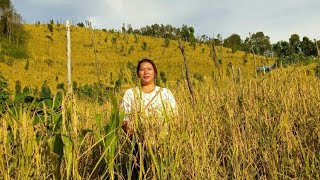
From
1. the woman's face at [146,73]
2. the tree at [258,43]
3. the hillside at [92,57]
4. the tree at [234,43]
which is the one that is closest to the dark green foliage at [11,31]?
the hillside at [92,57]

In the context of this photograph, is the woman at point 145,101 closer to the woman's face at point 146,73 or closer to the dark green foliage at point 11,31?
the woman's face at point 146,73

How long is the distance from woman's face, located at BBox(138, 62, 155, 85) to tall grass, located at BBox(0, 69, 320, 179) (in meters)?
0.33

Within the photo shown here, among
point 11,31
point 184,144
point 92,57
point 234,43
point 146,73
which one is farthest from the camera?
point 234,43

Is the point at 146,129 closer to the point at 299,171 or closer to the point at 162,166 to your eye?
the point at 162,166

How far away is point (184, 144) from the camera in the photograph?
199 centimetres

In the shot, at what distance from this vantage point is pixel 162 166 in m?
1.87

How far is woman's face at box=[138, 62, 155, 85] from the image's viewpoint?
291 centimetres

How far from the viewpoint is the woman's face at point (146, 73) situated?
9.54 feet

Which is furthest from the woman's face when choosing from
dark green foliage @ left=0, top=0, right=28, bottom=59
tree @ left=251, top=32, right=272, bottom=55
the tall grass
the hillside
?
dark green foliage @ left=0, top=0, right=28, bottom=59

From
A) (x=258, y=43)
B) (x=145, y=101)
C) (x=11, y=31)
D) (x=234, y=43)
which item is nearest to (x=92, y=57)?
(x=11, y=31)

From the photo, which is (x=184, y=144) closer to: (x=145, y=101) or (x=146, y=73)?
(x=145, y=101)

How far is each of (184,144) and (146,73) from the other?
104cm

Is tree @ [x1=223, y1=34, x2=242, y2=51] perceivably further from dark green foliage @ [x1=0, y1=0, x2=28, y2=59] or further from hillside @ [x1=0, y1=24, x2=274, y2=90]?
dark green foliage @ [x1=0, y1=0, x2=28, y2=59]

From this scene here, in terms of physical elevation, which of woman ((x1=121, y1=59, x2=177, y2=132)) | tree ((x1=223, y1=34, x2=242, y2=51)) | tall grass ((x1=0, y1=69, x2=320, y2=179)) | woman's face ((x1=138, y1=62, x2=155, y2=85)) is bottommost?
tall grass ((x1=0, y1=69, x2=320, y2=179))
